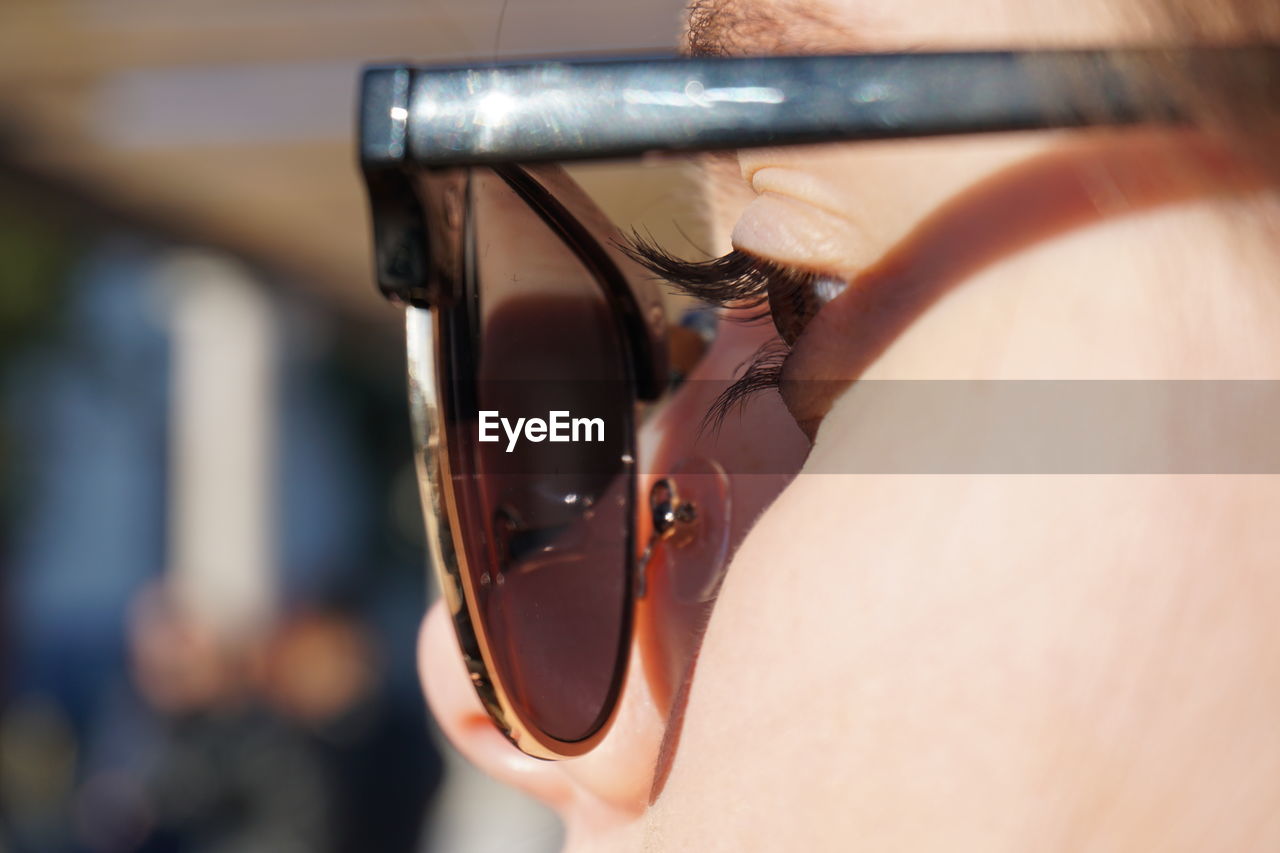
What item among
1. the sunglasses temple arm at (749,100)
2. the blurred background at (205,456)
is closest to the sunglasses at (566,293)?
the sunglasses temple arm at (749,100)

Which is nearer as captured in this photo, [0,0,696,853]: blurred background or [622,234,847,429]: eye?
[622,234,847,429]: eye

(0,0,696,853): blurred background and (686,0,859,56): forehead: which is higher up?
(686,0,859,56): forehead

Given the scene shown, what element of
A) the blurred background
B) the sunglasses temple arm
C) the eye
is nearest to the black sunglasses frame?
the sunglasses temple arm

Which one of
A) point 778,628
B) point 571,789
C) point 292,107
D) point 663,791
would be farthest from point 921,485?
point 292,107

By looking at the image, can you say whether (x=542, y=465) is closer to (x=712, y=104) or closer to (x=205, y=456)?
(x=712, y=104)

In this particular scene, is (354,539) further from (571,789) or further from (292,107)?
(571,789)

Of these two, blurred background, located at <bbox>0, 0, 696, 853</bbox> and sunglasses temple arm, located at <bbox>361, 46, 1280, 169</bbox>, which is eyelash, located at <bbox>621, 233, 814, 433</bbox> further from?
blurred background, located at <bbox>0, 0, 696, 853</bbox>

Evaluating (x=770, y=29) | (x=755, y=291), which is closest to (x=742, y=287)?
(x=755, y=291)

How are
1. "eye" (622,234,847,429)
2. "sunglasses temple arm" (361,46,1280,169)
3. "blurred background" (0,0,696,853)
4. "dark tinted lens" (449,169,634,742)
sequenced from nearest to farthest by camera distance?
"sunglasses temple arm" (361,46,1280,169) → "eye" (622,234,847,429) → "dark tinted lens" (449,169,634,742) → "blurred background" (0,0,696,853)
